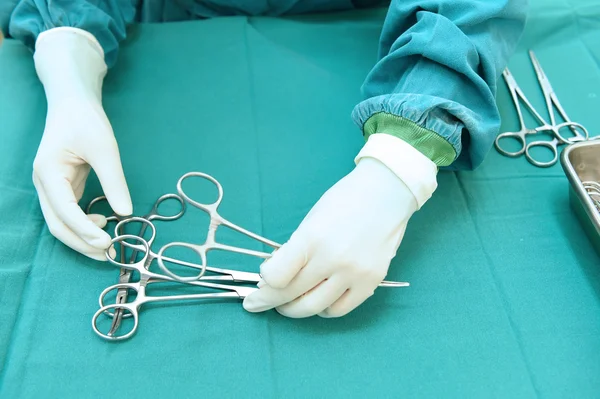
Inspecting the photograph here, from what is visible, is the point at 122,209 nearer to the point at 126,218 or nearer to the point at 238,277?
the point at 126,218

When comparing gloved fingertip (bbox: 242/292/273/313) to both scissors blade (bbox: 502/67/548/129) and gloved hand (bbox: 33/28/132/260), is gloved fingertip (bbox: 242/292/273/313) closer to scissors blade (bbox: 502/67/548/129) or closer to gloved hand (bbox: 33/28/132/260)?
gloved hand (bbox: 33/28/132/260)

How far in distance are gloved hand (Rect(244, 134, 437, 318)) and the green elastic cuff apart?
2cm

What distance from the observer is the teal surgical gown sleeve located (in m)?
0.87

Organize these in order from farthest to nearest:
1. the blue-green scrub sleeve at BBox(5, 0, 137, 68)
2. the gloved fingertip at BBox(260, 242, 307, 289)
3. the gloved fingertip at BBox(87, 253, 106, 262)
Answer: the blue-green scrub sleeve at BBox(5, 0, 137, 68) → the gloved fingertip at BBox(87, 253, 106, 262) → the gloved fingertip at BBox(260, 242, 307, 289)

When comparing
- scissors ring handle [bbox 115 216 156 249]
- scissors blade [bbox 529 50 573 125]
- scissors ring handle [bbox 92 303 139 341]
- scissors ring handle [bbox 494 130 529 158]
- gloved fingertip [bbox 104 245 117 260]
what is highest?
scissors blade [bbox 529 50 573 125]

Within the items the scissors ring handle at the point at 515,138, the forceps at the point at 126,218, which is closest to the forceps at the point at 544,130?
the scissors ring handle at the point at 515,138

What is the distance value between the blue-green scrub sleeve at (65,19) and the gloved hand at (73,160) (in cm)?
10

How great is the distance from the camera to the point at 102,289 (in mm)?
884

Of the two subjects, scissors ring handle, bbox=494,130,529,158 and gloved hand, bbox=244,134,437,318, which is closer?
gloved hand, bbox=244,134,437,318

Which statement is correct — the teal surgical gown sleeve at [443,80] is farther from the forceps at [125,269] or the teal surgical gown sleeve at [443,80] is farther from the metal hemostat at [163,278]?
the forceps at [125,269]

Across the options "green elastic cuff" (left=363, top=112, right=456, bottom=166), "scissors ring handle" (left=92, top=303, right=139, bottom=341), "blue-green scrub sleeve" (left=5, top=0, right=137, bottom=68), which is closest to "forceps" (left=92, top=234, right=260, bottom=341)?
"scissors ring handle" (left=92, top=303, right=139, bottom=341)

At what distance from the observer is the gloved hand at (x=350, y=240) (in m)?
0.81

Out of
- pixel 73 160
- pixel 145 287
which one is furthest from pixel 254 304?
pixel 73 160

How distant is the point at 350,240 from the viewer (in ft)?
2.67
